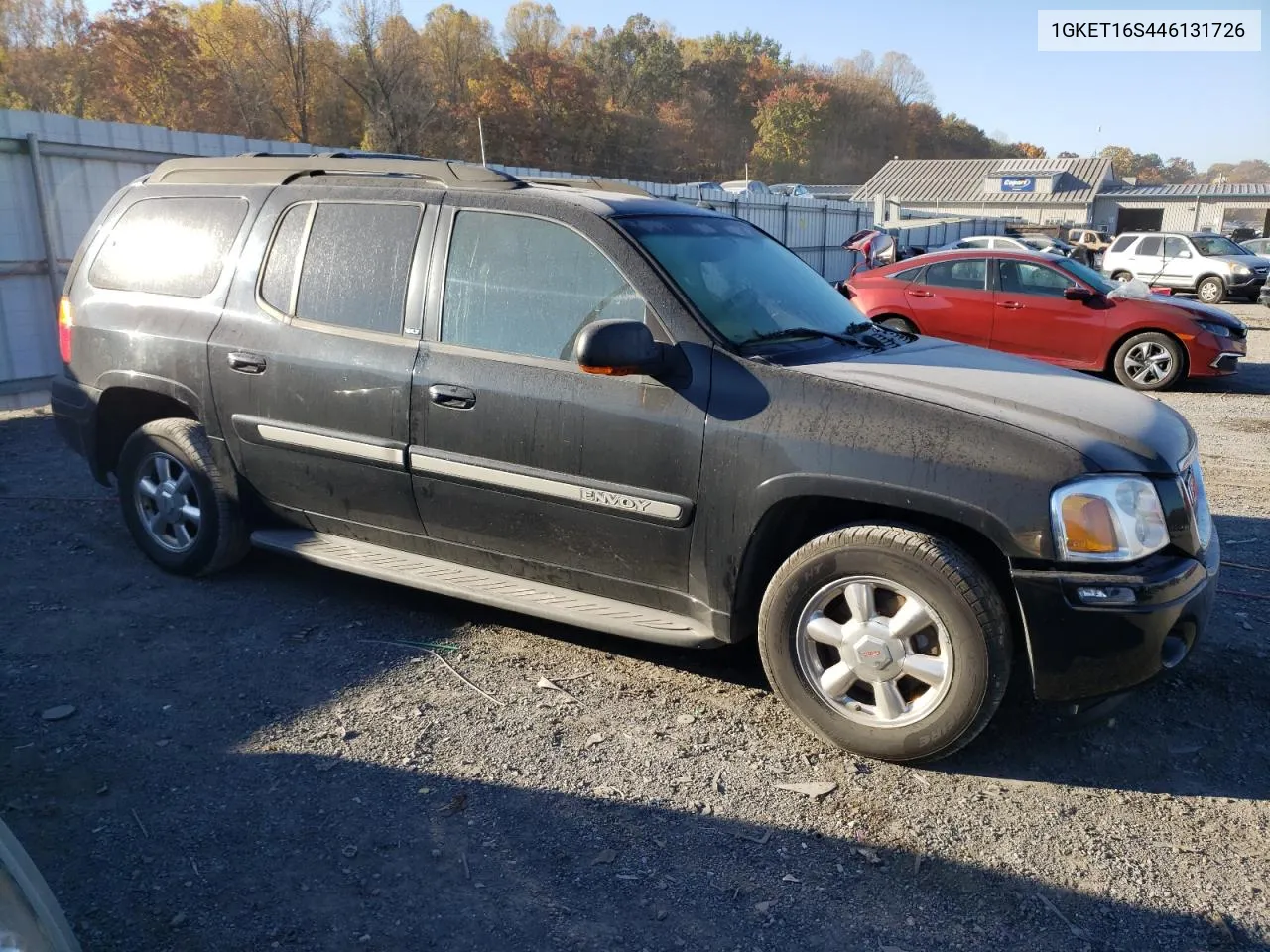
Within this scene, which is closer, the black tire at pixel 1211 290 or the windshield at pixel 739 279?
the windshield at pixel 739 279

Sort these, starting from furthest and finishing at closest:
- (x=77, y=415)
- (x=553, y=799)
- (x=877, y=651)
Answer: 1. (x=77, y=415)
2. (x=877, y=651)
3. (x=553, y=799)

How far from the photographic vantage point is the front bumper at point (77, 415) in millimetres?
4973

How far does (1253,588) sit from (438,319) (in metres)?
4.08

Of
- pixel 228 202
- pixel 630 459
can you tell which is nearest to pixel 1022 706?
pixel 630 459

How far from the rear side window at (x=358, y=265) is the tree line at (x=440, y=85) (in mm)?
32829

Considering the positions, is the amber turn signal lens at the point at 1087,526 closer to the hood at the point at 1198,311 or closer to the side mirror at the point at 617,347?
the side mirror at the point at 617,347

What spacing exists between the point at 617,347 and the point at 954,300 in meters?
9.22

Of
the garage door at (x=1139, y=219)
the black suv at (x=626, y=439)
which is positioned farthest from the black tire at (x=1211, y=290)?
the garage door at (x=1139, y=219)

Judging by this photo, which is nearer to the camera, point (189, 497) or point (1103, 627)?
point (1103, 627)

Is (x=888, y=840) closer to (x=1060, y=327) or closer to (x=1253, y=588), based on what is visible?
(x=1253, y=588)

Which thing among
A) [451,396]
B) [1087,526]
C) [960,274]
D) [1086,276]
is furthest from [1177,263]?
[451,396]

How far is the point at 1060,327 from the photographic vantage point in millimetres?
11148

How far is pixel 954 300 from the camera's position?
11586 millimetres

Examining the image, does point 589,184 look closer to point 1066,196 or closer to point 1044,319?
point 1044,319
